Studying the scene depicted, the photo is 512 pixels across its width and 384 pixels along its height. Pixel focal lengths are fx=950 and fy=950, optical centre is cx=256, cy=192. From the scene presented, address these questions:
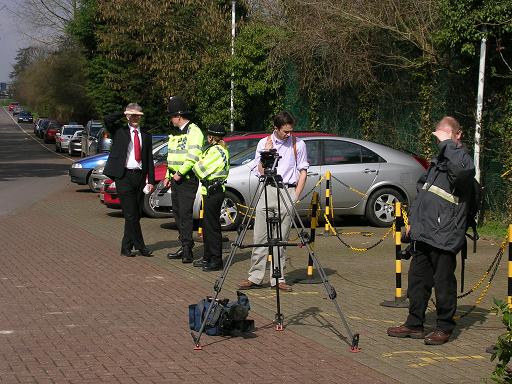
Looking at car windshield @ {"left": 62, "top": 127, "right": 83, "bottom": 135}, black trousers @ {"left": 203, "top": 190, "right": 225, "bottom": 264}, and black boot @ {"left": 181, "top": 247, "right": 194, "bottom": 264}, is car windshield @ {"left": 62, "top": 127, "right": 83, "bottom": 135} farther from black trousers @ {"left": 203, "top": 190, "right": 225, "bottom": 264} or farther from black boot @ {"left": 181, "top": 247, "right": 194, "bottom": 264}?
black trousers @ {"left": 203, "top": 190, "right": 225, "bottom": 264}

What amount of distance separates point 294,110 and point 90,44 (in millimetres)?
29352

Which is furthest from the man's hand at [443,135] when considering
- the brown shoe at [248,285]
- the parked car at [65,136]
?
the parked car at [65,136]

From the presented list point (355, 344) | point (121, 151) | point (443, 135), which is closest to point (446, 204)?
point (443, 135)

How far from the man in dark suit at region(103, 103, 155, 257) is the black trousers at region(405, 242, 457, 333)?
18.5ft

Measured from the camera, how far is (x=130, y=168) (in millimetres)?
13016

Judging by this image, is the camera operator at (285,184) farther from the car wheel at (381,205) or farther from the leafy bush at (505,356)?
the car wheel at (381,205)

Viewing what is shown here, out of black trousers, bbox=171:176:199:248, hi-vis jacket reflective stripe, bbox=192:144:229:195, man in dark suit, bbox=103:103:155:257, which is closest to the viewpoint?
hi-vis jacket reflective stripe, bbox=192:144:229:195

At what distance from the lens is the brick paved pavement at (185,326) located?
6941mm

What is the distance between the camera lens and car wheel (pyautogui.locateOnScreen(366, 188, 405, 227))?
16.3 meters

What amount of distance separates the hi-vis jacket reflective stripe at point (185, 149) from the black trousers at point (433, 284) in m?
4.69

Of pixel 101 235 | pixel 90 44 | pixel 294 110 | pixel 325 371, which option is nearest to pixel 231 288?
pixel 325 371

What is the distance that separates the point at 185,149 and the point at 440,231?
510cm

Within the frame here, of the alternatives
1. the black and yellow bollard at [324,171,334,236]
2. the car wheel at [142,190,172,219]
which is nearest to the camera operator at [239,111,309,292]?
the black and yellow bollard at [324,171,334,236]

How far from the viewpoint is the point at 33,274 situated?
11.3 meters
